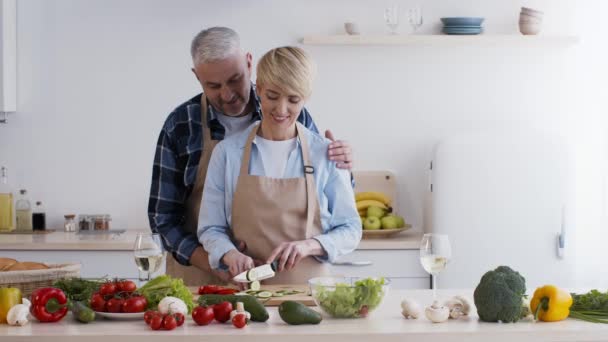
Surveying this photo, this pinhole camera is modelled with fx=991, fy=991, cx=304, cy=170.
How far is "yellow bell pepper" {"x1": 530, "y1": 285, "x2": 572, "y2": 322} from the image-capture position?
235 cm

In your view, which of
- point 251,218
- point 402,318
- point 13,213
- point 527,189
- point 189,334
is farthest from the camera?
point 13,213

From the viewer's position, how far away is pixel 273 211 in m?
2.96

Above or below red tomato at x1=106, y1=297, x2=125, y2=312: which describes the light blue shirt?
above

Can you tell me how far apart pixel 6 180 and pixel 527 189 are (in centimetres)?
250

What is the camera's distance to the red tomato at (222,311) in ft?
7.65

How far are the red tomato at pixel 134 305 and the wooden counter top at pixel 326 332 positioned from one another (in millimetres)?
31

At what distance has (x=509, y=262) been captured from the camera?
14.5 ft

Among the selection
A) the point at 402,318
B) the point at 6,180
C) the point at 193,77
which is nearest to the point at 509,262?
the point at 193,77

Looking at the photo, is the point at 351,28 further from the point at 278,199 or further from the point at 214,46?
the point at 278,199

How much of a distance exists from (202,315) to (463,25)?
2.79 meters

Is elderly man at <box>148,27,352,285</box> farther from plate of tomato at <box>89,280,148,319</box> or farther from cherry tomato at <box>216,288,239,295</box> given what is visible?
plate of tomato at <box>89,280,148,319</box>

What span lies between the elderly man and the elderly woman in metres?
0.10

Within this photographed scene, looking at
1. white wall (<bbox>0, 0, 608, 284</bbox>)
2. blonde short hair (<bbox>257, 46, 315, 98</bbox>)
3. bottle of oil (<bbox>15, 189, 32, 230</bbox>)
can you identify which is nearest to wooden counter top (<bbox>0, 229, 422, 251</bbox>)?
bottle of oil (<bbox>15, 189, 32, 230</bbox>)

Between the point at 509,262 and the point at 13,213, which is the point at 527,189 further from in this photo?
the point at 13,213
